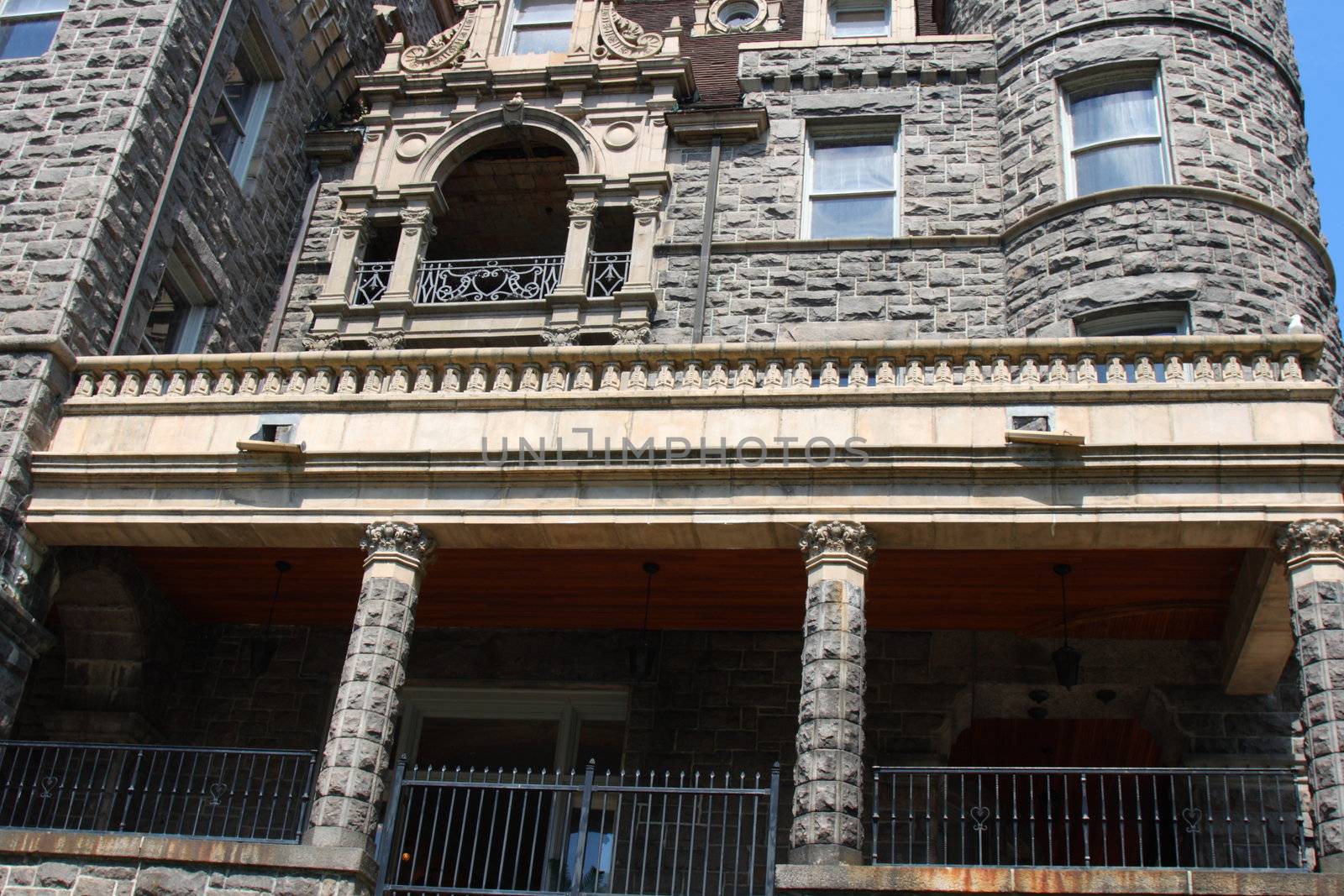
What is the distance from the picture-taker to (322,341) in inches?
682

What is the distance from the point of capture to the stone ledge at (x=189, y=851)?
35.1 feet

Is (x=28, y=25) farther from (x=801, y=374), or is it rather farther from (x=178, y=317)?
(x=801, y=374)

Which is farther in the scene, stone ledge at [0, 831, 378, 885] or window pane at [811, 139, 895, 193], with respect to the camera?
window pane at [811, 139, 895, 193]

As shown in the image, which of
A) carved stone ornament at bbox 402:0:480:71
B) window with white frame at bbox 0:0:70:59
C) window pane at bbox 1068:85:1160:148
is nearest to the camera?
window with white frame at bbox 0:0:70:59

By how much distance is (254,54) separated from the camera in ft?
61.7

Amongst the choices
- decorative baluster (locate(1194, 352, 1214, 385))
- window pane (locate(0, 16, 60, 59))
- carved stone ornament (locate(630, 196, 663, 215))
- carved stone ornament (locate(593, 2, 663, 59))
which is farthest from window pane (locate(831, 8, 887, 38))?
window pane (locate(0, 16, 60, 59))

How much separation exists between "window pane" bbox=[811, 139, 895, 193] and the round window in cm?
386

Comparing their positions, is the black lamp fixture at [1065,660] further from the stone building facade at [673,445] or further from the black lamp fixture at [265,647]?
the black lamp fixture at [265,647]

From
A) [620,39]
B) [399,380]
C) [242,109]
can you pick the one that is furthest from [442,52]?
[399,380]

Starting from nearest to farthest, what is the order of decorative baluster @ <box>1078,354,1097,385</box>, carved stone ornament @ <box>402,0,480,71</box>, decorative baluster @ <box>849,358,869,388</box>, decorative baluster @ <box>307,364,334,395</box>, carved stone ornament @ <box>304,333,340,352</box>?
decorative baluster @ <box>1078,354,1097,385</box>
decorative baluster @ <box>849,358,869,388</box>
decorative baluster @ <box>307,364,334,395</box>
carved stone ornament @ <box>304,333,340,352</box>
carved stone ornament @ <box>402,0,480,71</box>

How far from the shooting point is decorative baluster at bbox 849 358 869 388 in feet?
41.8

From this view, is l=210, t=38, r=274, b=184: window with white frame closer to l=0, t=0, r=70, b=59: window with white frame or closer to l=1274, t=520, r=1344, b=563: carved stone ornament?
l=0, t=0, r=70, b=59: window with white frame

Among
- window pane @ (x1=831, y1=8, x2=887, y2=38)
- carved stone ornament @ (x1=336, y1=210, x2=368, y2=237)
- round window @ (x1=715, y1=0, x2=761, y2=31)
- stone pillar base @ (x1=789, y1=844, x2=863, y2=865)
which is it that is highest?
round window @ (x1=715, y1=0, x2=761, y2=31)

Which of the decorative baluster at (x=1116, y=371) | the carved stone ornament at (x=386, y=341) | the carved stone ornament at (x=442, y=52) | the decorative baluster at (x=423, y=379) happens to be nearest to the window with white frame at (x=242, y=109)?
the carved stone ornament at (x=442, y=52)
